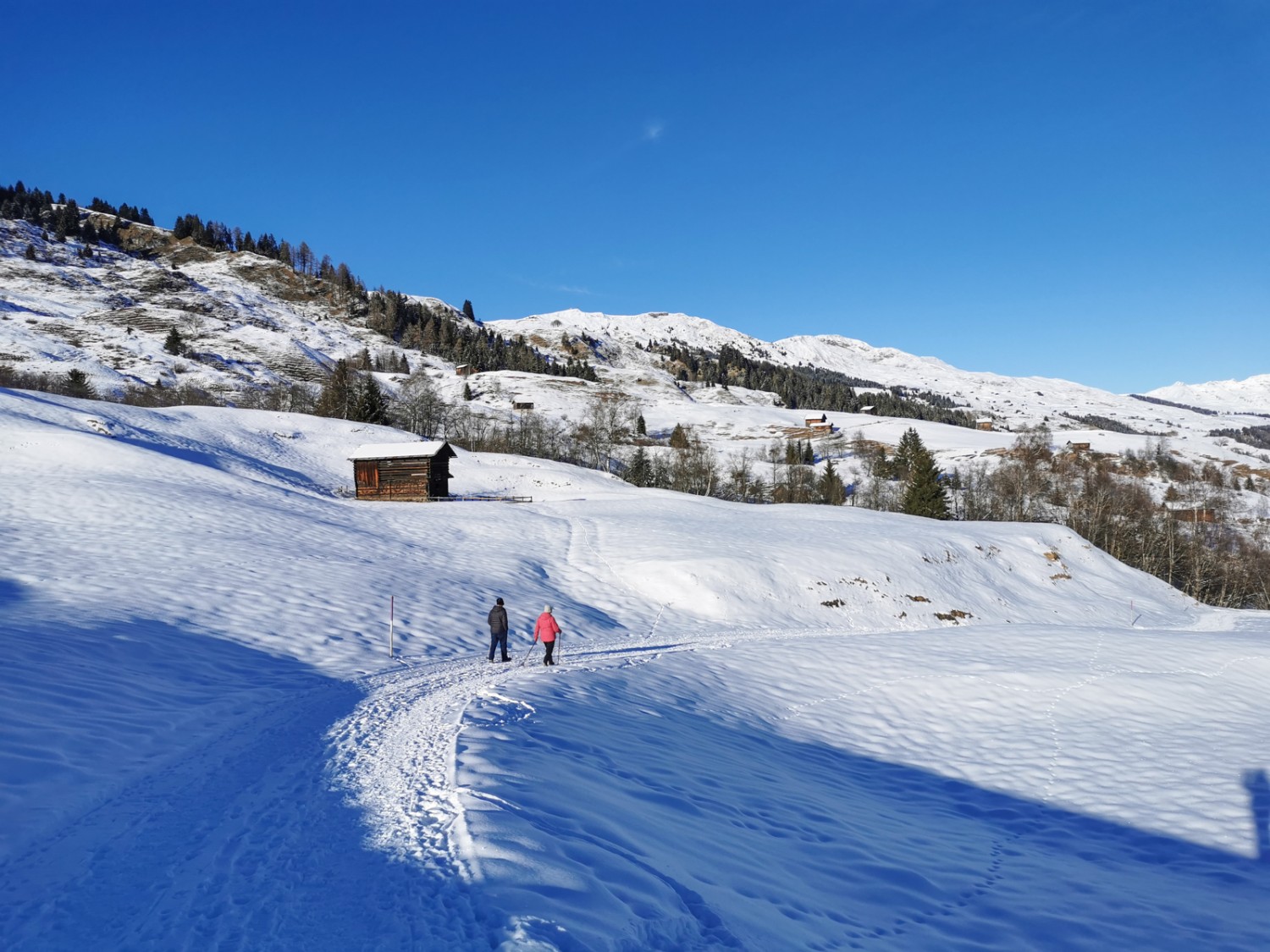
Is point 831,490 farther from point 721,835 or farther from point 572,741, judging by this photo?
point 721,835

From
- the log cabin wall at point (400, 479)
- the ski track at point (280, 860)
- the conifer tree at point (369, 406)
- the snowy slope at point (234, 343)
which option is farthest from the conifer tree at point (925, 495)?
the ski track at point (280, 860)

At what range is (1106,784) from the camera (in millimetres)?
11570

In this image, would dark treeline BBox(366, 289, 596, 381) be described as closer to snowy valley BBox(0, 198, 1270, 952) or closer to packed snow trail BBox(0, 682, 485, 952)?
snowy valley BBox(0, 198, 1270, 952)

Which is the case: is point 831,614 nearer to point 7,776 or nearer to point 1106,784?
point 1106,784

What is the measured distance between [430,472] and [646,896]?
45388 mm

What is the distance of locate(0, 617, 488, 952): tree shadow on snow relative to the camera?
4.30 meters

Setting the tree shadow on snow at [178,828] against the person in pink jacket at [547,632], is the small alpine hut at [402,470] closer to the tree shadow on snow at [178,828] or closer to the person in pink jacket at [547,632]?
the person in pink jacket at [547,632]

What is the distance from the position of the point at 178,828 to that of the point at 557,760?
13.3 feet

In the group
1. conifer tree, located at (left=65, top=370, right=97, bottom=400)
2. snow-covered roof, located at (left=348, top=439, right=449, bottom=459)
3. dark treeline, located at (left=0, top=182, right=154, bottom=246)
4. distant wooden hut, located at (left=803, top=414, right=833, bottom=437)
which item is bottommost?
snow-covered roof, located at (left=348, top=439, right=449, bottom=459)

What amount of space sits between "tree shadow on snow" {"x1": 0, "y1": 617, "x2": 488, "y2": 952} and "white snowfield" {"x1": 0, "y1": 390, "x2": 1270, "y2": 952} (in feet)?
0.12

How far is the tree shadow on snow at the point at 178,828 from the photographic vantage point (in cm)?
430

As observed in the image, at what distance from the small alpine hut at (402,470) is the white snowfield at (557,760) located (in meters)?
18.5

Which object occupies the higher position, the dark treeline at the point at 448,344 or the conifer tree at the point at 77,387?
the dark treeline at the point at 448,344

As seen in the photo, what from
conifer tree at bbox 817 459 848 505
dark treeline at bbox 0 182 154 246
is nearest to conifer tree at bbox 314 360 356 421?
conifer tree at bbox 817 459 848 505
